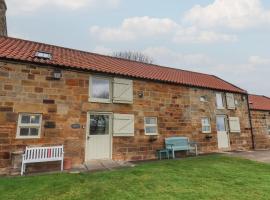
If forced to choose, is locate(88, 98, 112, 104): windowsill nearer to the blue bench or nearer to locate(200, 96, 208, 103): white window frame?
the blue bench

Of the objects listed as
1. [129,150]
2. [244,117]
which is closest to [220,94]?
[244,117]

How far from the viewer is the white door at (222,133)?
12875 millimetres

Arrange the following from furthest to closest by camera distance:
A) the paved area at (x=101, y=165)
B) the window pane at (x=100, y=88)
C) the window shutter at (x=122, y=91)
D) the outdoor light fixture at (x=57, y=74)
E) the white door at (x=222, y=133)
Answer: the white door at (x=222, y=133) < the window shutter at (x=122, y=91) < the window pane at (x=100, y=88) < the outdoor light fixture at (x=57, y=74) < the paved area at (x=101, y=165)

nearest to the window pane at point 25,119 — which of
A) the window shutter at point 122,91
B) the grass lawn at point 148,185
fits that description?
the grass lawn at point 148,185

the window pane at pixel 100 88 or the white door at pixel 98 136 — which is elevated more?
the window pane at pixel 100 88

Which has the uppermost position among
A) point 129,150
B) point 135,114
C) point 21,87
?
point 21,87

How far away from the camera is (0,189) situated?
5.03m

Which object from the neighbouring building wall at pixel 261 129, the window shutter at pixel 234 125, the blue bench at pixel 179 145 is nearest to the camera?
the blue bench at pixel 179 145

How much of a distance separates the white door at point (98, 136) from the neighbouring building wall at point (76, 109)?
281 millimetres

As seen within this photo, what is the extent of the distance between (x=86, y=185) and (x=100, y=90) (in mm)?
4943

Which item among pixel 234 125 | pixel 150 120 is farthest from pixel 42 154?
pixel 234 125

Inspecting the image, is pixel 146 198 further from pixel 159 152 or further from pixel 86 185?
pixel 159 152

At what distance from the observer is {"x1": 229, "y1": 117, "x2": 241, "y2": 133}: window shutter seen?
1339cm

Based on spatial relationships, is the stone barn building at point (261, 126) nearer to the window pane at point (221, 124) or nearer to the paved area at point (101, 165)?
the window pane at point (221, 124)
